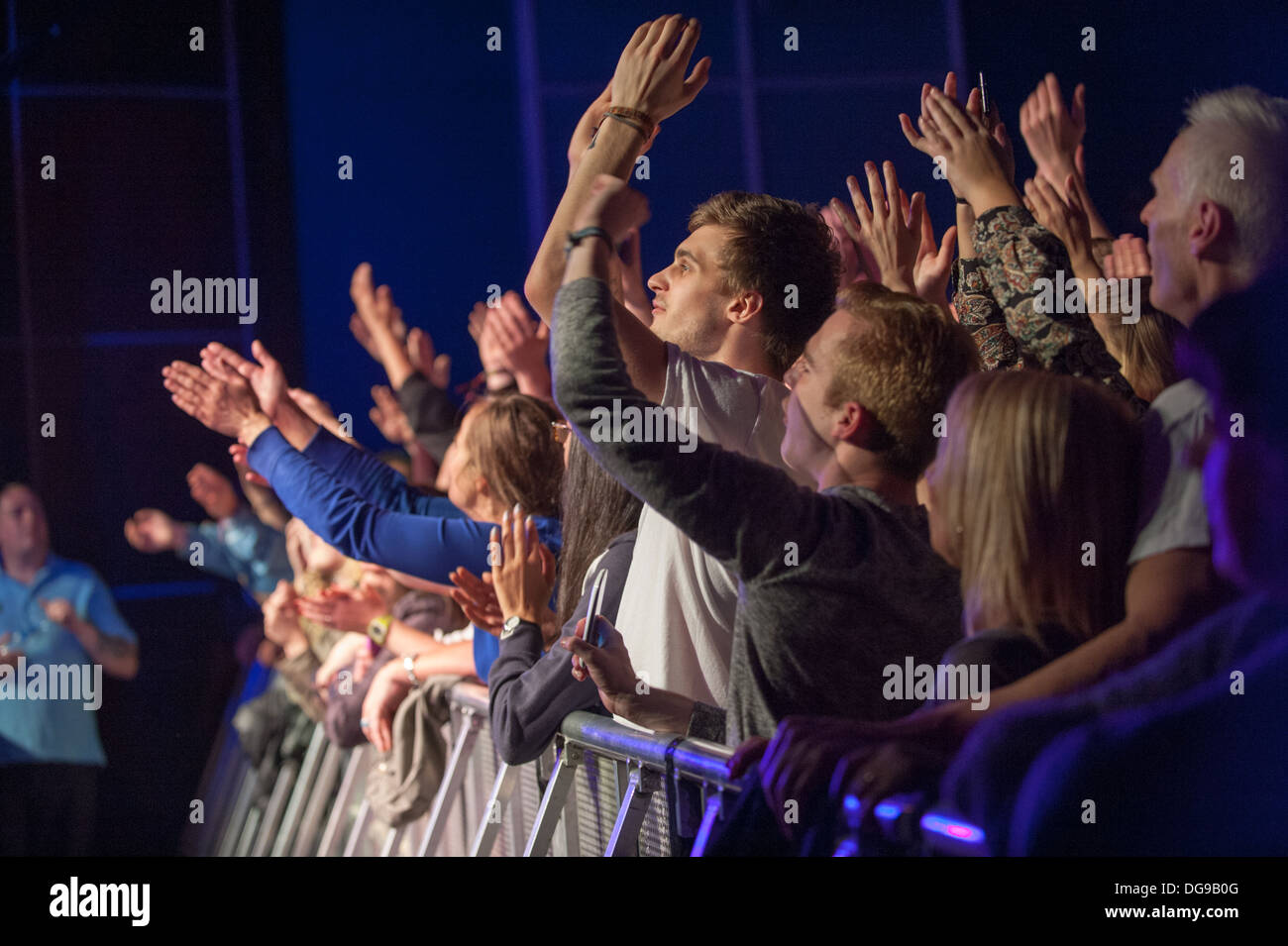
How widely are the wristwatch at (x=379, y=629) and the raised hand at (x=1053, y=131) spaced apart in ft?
5.67

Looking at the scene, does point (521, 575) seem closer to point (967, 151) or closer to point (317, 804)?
point (967, 151)

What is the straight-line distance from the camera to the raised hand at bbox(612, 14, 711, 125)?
213 centimetres

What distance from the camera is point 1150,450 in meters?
1.83

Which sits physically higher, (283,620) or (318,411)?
(318,411)

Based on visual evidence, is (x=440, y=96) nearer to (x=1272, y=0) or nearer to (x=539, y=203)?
(x=539, y=203)

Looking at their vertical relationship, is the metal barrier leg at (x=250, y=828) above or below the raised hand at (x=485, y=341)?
below

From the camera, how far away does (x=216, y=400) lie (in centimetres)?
281

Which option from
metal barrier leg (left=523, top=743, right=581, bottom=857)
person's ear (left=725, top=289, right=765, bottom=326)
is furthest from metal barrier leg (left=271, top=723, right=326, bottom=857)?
person's ear (left=725, top=289, right=765, bottom=326)

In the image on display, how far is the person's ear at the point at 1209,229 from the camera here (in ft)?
6.56

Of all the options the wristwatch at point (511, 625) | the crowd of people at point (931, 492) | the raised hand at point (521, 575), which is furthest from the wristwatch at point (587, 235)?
the wristwatch at point (511, 625)

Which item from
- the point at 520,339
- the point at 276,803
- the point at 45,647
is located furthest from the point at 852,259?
the point at 276,803

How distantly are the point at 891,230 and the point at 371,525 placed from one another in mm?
1156

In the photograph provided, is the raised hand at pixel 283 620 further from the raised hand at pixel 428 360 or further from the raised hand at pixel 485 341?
the raised hand at pixel 485 341

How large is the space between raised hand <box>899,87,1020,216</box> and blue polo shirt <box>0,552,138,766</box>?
2.35 meters
